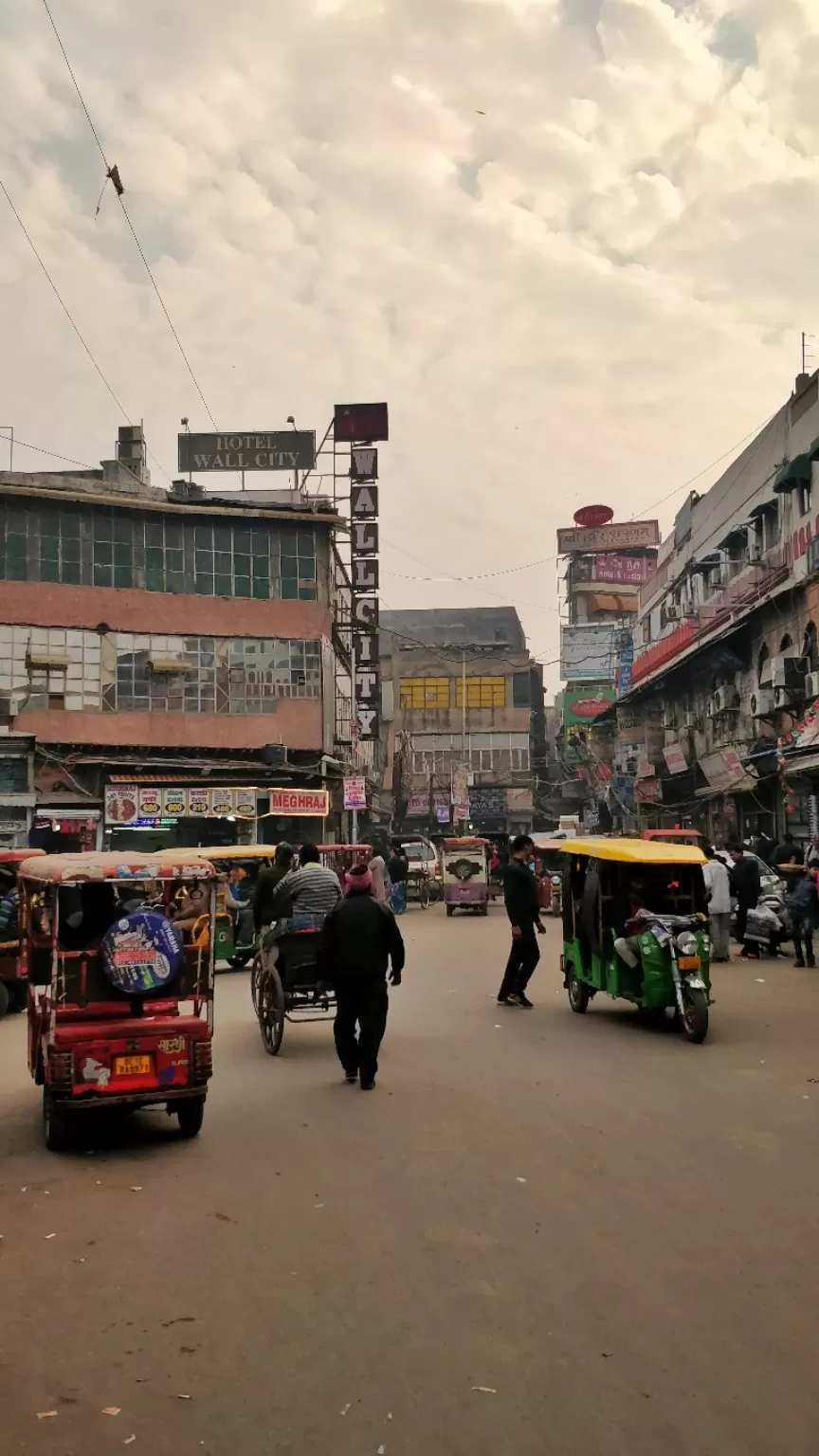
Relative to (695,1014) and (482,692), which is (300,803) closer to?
(695,1014)

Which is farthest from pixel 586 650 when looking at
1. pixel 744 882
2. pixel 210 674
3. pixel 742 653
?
pixel 744 882

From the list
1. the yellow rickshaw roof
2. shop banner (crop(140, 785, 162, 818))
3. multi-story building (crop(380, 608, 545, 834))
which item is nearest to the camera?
the yellow rickshaw roof

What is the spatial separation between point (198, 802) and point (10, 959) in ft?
60.9

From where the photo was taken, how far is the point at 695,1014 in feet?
35.9

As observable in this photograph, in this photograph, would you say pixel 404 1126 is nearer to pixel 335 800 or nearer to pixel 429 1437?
pixel 429 1437

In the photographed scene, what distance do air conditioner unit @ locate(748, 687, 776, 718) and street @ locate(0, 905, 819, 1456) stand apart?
22.3 metres

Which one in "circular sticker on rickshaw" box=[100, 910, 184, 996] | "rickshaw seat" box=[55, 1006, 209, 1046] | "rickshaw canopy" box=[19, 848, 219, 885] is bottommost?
"rickshaw seat" box=[55, 1006, 209, 1046]

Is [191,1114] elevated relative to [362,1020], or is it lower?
lower

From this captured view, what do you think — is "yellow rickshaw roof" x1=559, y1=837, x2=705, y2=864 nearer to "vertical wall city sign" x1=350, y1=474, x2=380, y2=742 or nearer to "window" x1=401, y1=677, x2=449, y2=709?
"vertical wall city sign" x1=350, y1=474, x2=380, y2=742

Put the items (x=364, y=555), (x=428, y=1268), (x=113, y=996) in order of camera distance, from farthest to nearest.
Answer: (x=364, y=555), (x=113, y=996), (x=428, y=1268)

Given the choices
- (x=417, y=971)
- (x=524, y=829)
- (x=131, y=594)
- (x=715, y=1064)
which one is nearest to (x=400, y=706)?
(x=524, y=829)

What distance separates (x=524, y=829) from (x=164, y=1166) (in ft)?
230

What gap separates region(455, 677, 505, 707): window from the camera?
7812cm

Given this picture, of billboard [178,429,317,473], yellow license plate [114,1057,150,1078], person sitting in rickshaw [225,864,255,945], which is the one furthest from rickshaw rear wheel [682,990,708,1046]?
billboard [178,429,317,473]
